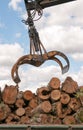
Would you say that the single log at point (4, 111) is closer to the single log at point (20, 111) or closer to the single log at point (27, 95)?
the single log at point (20, 111)

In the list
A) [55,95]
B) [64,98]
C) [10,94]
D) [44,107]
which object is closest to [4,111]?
[10,94]

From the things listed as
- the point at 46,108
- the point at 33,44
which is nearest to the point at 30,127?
the point at 33,44

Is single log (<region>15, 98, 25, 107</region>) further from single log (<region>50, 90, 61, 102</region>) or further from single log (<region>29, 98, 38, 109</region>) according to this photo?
single log (<region>50, 90, 61, 102</region>)

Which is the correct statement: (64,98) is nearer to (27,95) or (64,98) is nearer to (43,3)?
(27,95)

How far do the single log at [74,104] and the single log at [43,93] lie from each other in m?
0.56

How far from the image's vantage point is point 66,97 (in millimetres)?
8898

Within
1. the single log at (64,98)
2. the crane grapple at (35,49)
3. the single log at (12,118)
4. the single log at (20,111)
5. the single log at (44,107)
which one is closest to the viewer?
the crane grapple at (35,49)

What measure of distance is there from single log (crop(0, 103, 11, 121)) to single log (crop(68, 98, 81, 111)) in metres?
1.46

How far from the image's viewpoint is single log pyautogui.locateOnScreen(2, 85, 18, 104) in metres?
9.14

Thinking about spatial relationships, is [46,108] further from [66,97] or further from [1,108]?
[1,108]

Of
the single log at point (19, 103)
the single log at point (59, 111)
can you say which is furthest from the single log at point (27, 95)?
the single log at point (59, 111)

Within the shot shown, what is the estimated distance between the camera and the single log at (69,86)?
8938mm

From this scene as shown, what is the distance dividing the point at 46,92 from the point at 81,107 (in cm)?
91

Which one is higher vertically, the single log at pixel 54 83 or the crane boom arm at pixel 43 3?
the crane boom arm at pixel 43 3
